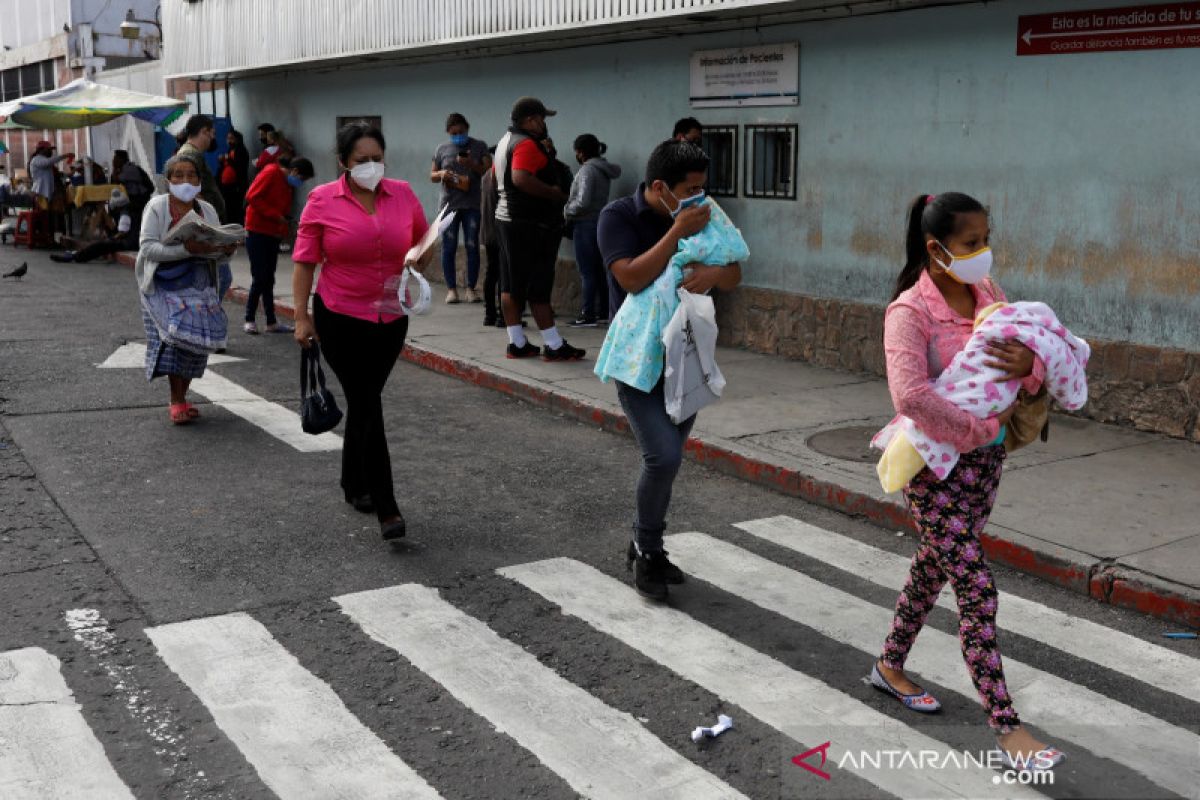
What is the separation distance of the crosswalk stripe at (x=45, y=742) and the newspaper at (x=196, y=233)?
4.29 meters

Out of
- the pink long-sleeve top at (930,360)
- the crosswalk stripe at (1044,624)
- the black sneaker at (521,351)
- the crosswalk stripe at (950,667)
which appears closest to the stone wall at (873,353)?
the black sneaker at (521,351)

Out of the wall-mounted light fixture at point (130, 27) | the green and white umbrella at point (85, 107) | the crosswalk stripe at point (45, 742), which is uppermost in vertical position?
the wall-mounted light fixture at point (130, 27)

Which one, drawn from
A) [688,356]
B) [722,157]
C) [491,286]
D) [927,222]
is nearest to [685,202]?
[688,356]

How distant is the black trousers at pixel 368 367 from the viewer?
247 inches

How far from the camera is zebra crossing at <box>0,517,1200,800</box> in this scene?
3.91 m

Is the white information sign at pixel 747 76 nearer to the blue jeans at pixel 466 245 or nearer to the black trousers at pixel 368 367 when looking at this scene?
the blue jeans at pixel 466 245

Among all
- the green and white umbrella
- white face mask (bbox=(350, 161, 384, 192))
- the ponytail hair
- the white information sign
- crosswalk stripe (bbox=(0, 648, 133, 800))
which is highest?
the green and white umbrella

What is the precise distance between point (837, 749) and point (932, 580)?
62 centimetres

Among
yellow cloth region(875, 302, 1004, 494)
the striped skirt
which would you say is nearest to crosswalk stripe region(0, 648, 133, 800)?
yellow cloth region(875, 302, 1004, 494)

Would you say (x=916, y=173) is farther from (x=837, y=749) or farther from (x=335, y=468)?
(x=837, y=749)

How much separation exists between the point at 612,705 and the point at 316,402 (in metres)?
2.87

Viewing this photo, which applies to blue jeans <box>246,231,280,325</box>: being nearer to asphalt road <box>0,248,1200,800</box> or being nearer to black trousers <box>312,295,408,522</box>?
asphalt road <box>0,248,1200,800</box>

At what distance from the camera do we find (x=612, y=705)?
4457 mm

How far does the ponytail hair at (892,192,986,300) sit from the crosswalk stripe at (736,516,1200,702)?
71.8 inches
